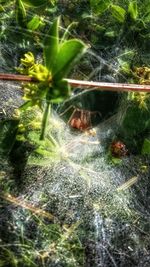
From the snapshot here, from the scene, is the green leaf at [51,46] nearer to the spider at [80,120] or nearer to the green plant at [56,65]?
the green plant at [56,65]

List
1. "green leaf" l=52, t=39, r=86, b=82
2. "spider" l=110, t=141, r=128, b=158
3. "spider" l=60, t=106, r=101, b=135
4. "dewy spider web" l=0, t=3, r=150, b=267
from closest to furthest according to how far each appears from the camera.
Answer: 1. "green leaf" l=52, t=39, r=86, b=82
2. "dewy spider web" l=0, t=3, r=150, b=267
3. "spider" l=110, t=141, r=128, b=158
4. "spider" l=60, t=106, r=101, b=135

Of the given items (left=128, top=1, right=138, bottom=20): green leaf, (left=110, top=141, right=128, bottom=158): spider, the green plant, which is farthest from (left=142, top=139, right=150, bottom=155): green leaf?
the green plant

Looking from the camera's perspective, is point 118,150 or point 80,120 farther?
point 80,120

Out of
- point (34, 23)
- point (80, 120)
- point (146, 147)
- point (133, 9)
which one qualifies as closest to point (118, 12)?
point (133, 9)

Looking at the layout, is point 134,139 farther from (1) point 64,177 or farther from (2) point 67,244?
(2) point 67,244

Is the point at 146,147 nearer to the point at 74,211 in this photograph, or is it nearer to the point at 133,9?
the point at 74,211

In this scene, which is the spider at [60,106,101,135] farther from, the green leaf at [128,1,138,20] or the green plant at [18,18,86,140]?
the green plant at [18,18,86,140]

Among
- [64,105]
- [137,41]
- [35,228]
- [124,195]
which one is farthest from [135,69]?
[35,228]
